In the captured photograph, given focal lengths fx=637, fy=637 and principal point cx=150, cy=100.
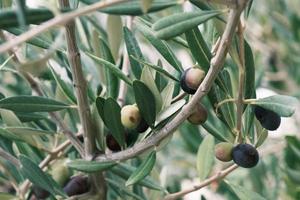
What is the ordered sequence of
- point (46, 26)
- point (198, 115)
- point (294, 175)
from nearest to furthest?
point (46, 26) → point (198, 115) → point (294, 175)

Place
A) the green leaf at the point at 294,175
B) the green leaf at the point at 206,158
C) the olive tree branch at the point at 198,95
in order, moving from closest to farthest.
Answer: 1. the olive tree branch at the point at 198,95
2. the green leaf at the point at 206,158
3. the green leaf at the point at 294,175

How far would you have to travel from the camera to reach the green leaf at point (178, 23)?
1.72 feet

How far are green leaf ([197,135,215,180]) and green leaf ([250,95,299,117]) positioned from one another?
0.28 metres

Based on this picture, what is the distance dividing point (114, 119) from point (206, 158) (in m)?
0.26

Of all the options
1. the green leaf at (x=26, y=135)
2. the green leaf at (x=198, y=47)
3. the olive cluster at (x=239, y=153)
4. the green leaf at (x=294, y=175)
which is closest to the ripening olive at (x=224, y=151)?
the olive cluster at (x=239, y=153)

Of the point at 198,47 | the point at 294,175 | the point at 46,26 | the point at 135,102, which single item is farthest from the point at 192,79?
the point at 294,175

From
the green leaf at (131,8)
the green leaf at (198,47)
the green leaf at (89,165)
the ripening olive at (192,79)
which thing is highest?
the green leaf at (131,8)

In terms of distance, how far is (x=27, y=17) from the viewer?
48 centimetres

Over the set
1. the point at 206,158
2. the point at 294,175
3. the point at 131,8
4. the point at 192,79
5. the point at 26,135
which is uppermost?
the point at 131,8

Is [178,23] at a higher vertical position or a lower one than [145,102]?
higher

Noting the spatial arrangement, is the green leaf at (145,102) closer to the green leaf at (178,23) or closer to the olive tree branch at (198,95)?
the olive tree branch at (198,95)

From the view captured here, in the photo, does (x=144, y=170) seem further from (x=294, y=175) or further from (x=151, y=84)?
(x=294, y=175)

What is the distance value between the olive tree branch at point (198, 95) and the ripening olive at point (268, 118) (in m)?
0.09

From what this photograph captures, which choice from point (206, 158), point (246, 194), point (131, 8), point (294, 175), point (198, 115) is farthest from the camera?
point (294, 175)
